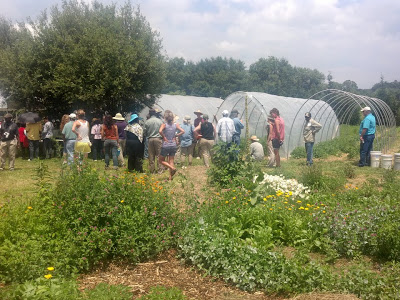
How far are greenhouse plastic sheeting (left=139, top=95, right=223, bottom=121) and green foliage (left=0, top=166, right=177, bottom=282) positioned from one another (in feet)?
46.3

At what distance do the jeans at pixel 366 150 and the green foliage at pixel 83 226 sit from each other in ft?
31.5

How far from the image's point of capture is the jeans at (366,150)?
13586 millimetres

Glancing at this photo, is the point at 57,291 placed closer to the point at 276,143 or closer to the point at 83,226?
the point at 83,226

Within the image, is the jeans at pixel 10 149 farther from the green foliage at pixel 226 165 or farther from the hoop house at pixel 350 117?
the hoop house at pixel 350 117

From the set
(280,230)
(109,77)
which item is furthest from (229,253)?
(109,77)

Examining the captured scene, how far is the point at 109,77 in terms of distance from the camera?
17.2 m

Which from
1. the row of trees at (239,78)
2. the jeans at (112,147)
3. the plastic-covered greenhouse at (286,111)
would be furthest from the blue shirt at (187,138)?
the row of trees at (239,78)

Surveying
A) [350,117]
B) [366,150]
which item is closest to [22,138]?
[366,150]

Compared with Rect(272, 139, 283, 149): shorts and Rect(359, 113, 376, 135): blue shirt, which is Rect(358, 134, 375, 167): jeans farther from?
Rect(272, 139, 283, 149): shorts

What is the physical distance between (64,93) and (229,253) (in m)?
14.9

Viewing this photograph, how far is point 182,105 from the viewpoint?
2288cm

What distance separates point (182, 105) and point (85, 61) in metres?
6.88

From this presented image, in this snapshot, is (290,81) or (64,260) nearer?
(64,260)

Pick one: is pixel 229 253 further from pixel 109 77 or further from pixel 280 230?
pixel 109 77
